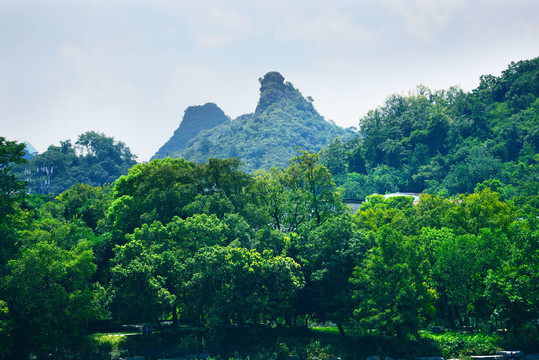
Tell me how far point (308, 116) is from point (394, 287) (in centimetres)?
13699

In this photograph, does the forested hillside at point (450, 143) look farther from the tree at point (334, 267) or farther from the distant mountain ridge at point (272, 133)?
the distant mountain ridge at point (272, 133)

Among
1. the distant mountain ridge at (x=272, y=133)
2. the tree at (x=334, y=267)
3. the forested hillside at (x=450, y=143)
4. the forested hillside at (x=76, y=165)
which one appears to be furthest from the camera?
the distant mountain ridge at (x=272, y=133)

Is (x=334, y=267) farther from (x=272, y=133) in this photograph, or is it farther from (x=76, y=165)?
(x=272, y=133)

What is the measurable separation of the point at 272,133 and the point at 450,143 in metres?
72.5

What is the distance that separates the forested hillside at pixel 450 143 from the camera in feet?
205

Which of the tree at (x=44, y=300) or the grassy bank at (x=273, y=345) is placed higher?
the tree at (x=44, y=300)

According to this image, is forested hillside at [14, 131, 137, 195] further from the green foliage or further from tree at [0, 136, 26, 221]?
the green foliage

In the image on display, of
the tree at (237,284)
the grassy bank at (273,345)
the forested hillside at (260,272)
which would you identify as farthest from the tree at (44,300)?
the tree at (237,284)

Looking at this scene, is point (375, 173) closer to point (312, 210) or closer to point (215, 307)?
point (312, 210)

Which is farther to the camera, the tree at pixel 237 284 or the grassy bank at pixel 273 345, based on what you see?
the tree at pixel 237 284

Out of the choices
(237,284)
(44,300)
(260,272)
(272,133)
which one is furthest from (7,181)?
(272,133)

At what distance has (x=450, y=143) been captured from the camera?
72812 millimetres

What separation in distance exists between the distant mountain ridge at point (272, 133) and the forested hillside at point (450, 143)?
119ft

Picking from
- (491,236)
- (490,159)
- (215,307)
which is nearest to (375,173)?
(490,159)
